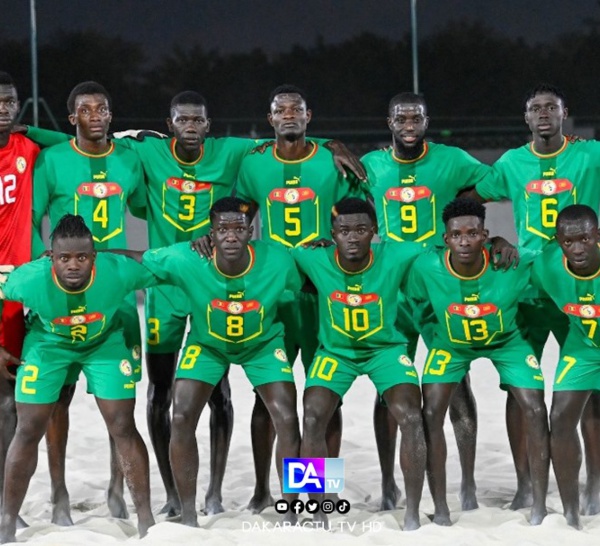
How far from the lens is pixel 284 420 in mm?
4840

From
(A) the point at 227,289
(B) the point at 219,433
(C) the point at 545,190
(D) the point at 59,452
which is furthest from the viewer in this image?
(B) the point at 219,433

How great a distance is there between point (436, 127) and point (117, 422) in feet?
30.0

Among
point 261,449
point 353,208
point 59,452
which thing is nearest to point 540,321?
point 353,208

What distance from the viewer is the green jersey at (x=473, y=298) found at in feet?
16.1

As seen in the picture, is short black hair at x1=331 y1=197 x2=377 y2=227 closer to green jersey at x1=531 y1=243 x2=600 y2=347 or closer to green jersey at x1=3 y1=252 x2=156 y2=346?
green jersey at x1=531 y1=243 x2=600 y2=347

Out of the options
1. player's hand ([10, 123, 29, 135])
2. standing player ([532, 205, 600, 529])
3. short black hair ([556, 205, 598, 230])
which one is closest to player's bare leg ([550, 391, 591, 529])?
standing player ([532, 205, 600, 529])

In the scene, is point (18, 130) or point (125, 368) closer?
point (125, 368)

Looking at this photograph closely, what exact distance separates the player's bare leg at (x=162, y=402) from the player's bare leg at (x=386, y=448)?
0.91m

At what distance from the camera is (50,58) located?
50.2 feet

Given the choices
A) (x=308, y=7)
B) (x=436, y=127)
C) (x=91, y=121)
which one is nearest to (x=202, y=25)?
(x=308, y=7)

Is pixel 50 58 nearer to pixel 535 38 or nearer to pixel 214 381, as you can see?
pixel 535 38

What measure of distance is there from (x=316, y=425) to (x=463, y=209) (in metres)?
1.05

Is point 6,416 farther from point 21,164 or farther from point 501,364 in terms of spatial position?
point 501,364

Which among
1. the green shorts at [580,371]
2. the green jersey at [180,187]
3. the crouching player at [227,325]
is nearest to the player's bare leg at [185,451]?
the crouching player at [227,325]
